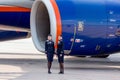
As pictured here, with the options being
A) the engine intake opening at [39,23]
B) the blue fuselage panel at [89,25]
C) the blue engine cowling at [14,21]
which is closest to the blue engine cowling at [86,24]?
the blue fuselage panel at [89,25]

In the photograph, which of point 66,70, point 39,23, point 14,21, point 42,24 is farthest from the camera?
point 14,21

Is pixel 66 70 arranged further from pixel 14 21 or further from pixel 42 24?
pixel 14 21

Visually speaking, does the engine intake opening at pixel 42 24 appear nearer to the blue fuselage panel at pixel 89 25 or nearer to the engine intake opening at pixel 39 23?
the engine intake opening at pixel 39 23

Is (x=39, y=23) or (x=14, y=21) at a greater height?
(x=39, y=23)

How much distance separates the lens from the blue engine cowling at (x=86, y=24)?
19.2 meters

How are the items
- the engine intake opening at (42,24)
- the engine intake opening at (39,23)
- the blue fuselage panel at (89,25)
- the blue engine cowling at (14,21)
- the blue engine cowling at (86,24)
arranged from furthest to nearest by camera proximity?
1. the blue engine cowling at (14,21)
2. the engine intake opening at (42,24)
3. the engine intake opening at (39,23)
4. the blue fuselage panel at (89,25)
5. the blue engine cowling at (86,24)

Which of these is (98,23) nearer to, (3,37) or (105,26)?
(105,26)

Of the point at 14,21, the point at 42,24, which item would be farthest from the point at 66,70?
the point at 14,21

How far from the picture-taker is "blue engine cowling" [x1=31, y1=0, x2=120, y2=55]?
1923cm

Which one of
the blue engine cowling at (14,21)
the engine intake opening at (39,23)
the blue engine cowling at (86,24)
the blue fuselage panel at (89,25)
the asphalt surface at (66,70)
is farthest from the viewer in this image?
the blue engine cowling at (14,21)

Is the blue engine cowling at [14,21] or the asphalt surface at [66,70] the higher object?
the blue engine cowling at [14,21]

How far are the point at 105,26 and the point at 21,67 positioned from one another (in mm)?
3752

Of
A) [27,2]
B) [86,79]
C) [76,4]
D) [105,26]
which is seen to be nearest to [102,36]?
[105,26]

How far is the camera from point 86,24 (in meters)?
19.4
